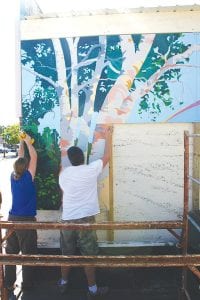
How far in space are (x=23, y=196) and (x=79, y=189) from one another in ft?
2.41

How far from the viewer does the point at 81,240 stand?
4.95 metres

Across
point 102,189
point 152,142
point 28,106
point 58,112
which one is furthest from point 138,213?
point 28,106

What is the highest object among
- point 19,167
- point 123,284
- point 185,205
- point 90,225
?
point 19,167

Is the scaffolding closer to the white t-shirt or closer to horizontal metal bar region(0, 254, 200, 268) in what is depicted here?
horizontal metal bar region(0, 254, 200, 268)

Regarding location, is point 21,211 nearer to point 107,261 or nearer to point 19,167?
point 19,167

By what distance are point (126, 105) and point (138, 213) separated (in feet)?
5.60

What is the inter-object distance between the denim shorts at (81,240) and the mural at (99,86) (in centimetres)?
140

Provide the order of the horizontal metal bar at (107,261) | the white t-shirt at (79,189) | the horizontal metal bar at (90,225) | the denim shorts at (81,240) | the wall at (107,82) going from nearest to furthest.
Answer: the horizontal metal bar at (107,261), the horizontal metal bar at (90,225), the white t-shirt at (79,189), the denim shorts at (81,240), the wall at (107,82)

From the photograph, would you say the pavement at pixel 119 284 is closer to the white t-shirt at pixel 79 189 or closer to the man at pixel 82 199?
the man at pixel 82 199

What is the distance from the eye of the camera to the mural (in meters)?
5.88

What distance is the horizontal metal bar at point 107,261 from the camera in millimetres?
3762

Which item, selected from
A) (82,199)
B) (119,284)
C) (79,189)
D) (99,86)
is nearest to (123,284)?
(119,284)

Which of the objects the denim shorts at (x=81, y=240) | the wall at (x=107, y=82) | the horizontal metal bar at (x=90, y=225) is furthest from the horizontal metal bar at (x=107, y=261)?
the wall at (x=107, y=82)

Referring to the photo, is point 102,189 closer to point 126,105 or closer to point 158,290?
point 126,105
